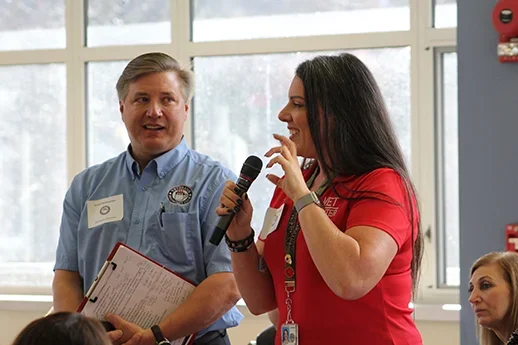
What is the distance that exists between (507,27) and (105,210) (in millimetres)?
1628

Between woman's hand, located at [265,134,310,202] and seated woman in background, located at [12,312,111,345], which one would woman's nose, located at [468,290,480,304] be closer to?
woman's hand, located at [265,134,310,202]

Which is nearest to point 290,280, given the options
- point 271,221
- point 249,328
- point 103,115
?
point 271,221

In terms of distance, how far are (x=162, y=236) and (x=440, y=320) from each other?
2619 millimetres

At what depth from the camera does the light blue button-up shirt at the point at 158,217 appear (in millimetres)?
2459

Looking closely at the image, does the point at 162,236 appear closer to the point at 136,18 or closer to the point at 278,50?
the point at 278,50

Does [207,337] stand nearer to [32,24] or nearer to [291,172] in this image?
[291,172]

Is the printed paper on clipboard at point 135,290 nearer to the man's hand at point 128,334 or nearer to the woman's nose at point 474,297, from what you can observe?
the man's hand at point 128,334

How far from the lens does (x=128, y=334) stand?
7.70ft

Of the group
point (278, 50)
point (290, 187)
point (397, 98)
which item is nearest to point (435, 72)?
point (397, 98)

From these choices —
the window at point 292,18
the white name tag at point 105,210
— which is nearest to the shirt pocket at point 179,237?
the white name tag at point 105,210

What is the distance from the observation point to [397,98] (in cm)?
487

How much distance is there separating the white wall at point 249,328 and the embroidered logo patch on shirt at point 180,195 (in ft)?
8.22

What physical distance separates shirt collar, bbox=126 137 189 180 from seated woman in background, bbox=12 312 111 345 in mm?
990

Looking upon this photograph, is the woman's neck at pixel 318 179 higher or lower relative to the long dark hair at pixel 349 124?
lower
